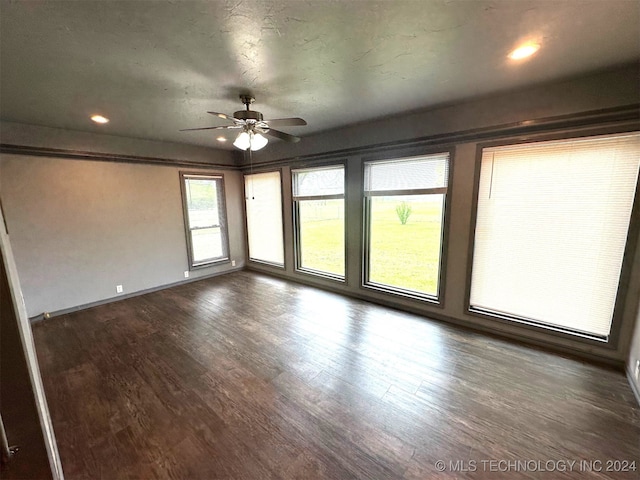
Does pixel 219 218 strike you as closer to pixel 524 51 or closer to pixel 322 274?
pixel 322 274

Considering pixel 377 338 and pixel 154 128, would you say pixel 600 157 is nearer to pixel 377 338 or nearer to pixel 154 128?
pixel 377 338

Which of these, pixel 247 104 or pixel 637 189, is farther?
pixel 247 104

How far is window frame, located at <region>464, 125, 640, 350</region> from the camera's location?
2.22 meters

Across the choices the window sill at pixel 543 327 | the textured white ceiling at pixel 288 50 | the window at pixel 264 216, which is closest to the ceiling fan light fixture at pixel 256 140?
the textured white ceiling at pixel 288 50

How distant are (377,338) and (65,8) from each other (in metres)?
3.48

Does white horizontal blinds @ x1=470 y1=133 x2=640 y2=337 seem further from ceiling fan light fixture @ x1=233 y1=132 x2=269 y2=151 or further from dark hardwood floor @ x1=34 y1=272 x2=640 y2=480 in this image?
ceiling fan light fixture @ x1=233 y1=132 x2=269 y2=151

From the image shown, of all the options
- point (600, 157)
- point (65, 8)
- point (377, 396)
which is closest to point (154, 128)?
point (65, 8)

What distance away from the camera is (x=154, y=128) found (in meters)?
3.61

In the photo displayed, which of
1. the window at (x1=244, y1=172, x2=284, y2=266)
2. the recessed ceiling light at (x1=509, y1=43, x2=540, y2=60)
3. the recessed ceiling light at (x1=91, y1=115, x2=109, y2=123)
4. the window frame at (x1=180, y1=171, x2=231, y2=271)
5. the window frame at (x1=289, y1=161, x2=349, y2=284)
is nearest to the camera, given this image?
the recessed ceiling light at (x1=509, y1=43, x2=540, y2=60)

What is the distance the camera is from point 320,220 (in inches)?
179

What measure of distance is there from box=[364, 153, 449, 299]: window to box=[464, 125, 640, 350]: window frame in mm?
355

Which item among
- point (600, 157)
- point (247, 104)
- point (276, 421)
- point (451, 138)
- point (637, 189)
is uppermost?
point (247, 104)

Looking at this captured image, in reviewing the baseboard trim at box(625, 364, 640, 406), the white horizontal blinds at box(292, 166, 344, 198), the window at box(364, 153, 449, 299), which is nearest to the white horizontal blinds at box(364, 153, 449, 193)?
the window at box(364, 153, 449, 299)

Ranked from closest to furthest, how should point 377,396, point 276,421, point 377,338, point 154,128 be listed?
point 276,421 → point 377,396 → point 377,338 → point 154,128
